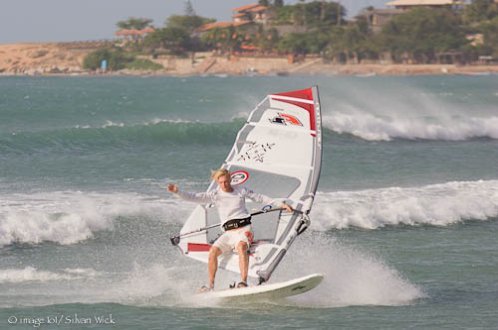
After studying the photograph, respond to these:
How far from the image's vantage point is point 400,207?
16.7 m

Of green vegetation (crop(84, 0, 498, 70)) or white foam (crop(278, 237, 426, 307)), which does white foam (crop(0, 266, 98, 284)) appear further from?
green vegetation (crop(84, 0, 498, 70))

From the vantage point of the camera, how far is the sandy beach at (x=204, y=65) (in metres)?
129

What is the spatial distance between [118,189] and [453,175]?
7.08 metres

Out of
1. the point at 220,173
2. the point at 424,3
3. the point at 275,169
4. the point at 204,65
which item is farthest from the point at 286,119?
the point at 204,65

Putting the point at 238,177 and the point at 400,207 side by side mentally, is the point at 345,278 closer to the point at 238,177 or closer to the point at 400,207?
the point at 238,177

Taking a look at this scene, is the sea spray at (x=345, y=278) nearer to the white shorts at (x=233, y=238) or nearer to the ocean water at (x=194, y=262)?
the ocean water at (x=194, y=262)

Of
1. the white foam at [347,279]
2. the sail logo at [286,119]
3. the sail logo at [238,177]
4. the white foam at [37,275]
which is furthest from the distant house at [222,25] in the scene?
the sail logo at [238,177]

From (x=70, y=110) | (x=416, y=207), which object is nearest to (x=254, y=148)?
(x=416, y=207)

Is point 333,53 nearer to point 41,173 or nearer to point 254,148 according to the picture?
point 41,173

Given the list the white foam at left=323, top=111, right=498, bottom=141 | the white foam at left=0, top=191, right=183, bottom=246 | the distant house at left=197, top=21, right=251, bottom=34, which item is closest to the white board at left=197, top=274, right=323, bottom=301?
the white foam at left=0, top=191, right=183, bottom=246

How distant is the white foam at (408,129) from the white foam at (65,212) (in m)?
15.4

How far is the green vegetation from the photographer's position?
135m

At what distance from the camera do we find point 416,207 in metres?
16.7

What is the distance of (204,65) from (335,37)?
1849cm
